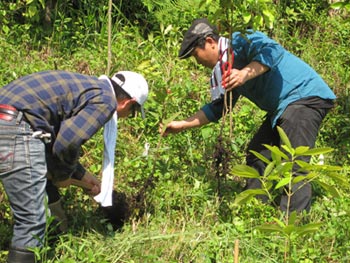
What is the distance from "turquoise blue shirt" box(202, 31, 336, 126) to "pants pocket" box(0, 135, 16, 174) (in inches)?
73.7

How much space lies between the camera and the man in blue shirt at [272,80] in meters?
4.65

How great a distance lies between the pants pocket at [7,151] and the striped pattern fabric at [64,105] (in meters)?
0.15

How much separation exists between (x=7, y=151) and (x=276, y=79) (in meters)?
2.13

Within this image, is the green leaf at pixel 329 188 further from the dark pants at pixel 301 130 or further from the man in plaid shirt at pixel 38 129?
the dark pants at pixel 301 130

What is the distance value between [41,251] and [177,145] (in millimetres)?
2098

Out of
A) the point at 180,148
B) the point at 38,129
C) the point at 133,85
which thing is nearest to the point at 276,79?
the point at 180,148

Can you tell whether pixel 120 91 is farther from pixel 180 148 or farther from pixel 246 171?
pixel 180 148

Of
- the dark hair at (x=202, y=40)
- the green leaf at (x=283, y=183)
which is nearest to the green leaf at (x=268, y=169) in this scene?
the green leaf at (x=283, y=183)

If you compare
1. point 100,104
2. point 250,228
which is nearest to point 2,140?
point 100,104

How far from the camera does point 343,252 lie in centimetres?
434

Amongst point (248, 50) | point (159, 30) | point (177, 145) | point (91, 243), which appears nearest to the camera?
point (91, 243)

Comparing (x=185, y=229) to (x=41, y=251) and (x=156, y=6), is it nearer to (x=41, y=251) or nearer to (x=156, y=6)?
(x=41, y=251)

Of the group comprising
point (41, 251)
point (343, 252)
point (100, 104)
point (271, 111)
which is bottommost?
point (343, 252)

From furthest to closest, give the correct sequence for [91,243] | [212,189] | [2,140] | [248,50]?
[212,189]
[248,50]
[91,243]
[2,140]
